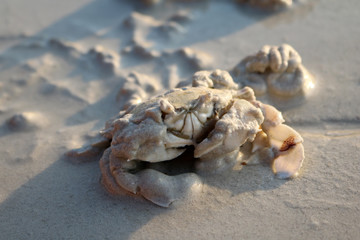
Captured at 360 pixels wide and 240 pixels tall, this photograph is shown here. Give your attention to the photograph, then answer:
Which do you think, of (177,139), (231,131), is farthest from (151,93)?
(231,131)

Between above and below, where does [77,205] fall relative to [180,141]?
below

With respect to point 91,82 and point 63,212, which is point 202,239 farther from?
point 91,82

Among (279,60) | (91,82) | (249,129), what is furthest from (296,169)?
(91,82)

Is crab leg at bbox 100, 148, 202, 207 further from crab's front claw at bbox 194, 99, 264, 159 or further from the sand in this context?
crab's front claw at bbox 194, 99, 264, 159

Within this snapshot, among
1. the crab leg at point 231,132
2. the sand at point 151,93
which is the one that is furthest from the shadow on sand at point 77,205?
the crab leg at point 231,132

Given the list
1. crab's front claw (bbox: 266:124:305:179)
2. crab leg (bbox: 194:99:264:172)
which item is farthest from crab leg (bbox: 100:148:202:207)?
crab's front claw (bbox: 266:124:305:179)

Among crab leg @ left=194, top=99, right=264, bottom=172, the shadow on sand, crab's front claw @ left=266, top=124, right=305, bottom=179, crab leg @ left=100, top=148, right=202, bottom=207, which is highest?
crab leg @ left=194, top=99, right=264, bottom=172

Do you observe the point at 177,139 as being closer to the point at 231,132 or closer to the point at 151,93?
the point at 231,132
